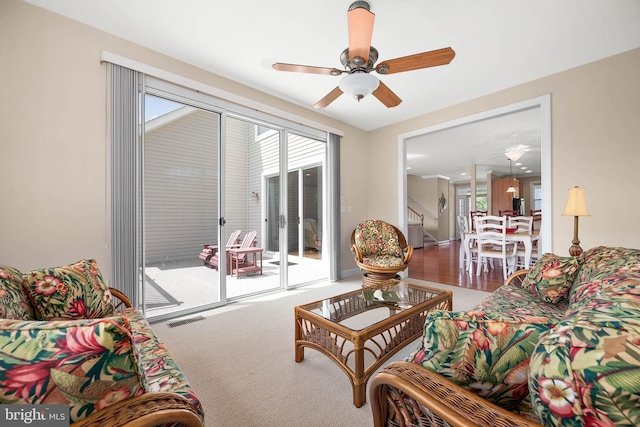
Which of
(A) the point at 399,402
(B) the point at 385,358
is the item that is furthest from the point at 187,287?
(A) the point at 399,402

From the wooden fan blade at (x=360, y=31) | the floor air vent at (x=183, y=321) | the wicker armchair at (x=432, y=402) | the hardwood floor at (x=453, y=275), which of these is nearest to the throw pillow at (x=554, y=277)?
the wicker armchair at (x=432, y=402)

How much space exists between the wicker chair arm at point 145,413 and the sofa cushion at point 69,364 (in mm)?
27

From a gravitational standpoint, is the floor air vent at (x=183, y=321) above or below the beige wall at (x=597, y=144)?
below

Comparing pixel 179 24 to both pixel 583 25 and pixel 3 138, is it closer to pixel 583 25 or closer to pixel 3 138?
pixel 3 138

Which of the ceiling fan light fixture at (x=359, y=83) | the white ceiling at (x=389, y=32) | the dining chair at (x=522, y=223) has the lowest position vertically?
the dining chair at (x=522, y=223)

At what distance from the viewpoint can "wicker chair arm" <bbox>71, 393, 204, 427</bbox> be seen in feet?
1.97

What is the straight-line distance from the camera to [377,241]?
4.17m

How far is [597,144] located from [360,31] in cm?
301

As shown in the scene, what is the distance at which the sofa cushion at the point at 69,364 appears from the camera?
22.1 inches

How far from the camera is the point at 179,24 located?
238 centimetres

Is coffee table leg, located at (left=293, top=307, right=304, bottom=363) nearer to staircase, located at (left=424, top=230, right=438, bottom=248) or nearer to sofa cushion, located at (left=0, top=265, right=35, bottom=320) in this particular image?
sofa cushion, located at (left=0, top=265, right=35, bottom=320)

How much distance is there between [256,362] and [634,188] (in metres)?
4.02

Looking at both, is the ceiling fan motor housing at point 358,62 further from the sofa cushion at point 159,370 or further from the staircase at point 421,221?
the staircase at point 421,221

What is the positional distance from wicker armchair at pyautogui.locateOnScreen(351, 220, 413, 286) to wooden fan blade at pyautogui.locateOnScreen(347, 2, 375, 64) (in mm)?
2547
